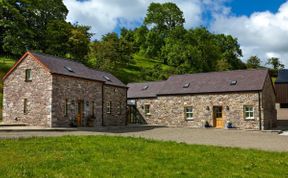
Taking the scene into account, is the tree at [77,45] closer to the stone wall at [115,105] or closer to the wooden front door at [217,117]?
the stone wall at [115,105]

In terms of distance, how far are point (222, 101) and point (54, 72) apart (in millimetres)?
17994

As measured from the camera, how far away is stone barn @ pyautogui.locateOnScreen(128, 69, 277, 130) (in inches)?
1300

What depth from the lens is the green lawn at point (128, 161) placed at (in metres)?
9.30

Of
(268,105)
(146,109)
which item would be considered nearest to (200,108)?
(268,105)

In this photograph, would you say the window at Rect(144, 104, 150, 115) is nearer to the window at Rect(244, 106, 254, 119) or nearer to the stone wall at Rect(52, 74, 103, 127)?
the stone wall at Rect(52, 74, 103, 127)

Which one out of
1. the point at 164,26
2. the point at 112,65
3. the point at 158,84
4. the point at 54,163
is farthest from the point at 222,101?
the point at 164,26

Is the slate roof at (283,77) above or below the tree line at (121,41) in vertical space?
below

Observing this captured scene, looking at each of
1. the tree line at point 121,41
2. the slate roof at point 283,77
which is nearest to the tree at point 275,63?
the tree line at point 121,41

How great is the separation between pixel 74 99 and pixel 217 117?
15684 millimetres

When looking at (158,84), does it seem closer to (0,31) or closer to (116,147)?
(0,31)

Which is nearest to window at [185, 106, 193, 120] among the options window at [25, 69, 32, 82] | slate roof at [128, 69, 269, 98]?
slate roof at [128, 69, 269, 98]

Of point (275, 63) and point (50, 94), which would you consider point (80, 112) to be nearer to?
point (50, 94)

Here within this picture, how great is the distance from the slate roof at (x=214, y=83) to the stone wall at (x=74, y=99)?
9.75m

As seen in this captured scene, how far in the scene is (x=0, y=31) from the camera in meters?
50.8
